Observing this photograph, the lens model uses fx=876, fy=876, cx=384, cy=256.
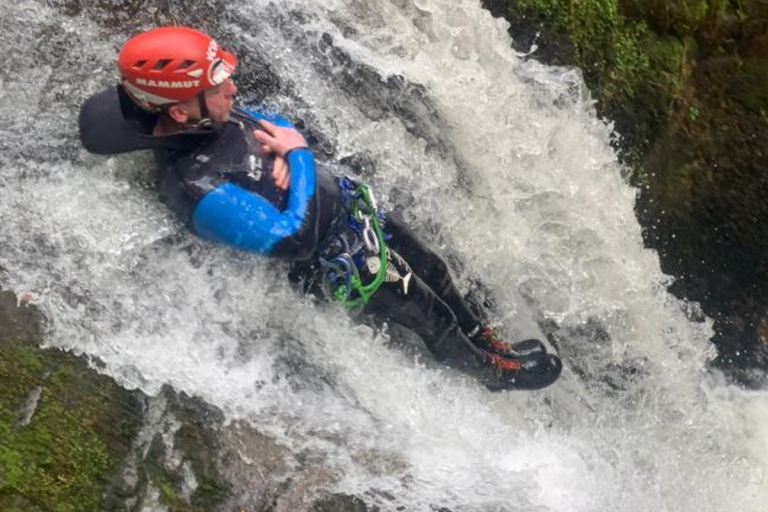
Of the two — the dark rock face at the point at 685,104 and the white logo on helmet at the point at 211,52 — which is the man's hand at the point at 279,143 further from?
the dark rock face at the point at 685,104

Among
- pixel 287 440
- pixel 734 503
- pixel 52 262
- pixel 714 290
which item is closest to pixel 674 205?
pixel 714 290

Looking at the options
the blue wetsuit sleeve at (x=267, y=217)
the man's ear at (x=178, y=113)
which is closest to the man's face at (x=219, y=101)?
the man's ear at (x=178, y=113)

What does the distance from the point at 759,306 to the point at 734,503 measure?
50.2 inches

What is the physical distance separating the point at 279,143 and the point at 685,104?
279 cm

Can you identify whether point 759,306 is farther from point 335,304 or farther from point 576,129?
point 335,304

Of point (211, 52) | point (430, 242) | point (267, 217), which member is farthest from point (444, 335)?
point (211, 52)

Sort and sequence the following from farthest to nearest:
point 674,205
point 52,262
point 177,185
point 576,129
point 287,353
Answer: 1. point 674,205
2. point 576,129
3. point 287,353
4. point 52,262
5. point 177,185

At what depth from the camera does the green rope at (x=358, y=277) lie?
13.6ft

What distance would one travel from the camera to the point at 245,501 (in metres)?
3.92

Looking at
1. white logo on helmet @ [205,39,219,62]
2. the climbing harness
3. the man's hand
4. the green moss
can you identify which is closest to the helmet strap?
white logo on helmet @ [205,39,219,62]

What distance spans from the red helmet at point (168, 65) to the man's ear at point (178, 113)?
4 cm

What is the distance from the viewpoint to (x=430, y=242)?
16.8 feet

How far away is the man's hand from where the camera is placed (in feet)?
12.8

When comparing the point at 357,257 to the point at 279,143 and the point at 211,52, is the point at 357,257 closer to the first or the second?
the point at 279,143
